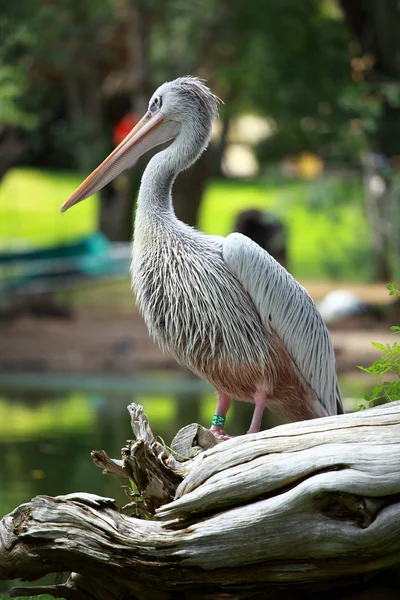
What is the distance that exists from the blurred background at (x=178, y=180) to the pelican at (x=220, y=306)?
4173 millimetres

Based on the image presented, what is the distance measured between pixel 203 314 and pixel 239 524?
52.9 inches

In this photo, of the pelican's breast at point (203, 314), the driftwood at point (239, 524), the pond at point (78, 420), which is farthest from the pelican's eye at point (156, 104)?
the pond at point (78, 420)

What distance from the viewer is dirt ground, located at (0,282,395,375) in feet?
45.1

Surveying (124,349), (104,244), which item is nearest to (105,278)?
(104,244)

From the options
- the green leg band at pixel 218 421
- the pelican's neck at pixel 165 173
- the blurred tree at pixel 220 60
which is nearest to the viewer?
the green leg band at pixel 218 421

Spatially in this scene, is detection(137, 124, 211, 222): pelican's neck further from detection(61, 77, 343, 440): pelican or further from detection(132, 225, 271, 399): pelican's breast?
detection(132, 225, 271, 399): pelican's breast

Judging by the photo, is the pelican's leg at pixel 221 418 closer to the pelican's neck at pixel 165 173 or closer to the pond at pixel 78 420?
the pelican's neck at pixel 165 173

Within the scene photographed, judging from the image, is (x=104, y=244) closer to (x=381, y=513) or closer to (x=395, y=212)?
(x=395, y=212)

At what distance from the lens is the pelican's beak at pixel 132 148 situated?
5.45m

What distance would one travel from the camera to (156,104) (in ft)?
18.0

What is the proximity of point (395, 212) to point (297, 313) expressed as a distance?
409 inches

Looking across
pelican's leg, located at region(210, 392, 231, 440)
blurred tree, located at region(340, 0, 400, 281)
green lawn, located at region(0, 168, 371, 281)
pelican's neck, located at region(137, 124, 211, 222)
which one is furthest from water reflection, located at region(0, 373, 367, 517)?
green lawn, located at region(0, 168, 371, 281)

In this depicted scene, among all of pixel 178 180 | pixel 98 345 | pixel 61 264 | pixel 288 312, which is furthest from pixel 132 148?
pixel 61 264

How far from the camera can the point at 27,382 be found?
514 inches
